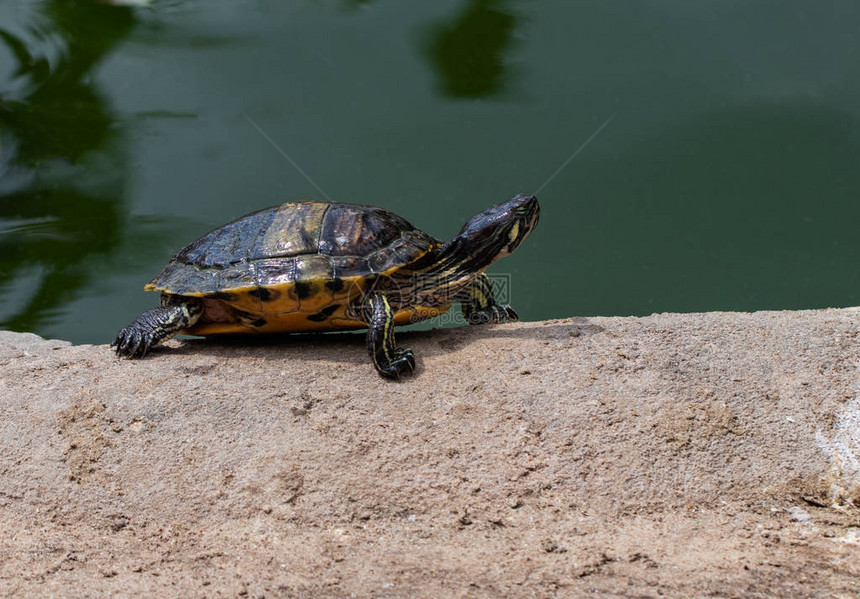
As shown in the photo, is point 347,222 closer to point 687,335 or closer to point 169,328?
point 169,328

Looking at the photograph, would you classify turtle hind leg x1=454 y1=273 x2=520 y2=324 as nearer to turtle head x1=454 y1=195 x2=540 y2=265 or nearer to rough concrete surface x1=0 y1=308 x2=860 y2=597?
turtle head x1=454 y1=195 x2=540 y2=265

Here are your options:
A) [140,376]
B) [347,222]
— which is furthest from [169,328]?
[347,222]

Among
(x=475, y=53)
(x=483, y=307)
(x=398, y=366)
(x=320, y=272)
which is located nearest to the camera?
(x=398, y=366)

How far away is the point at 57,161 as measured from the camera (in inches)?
318

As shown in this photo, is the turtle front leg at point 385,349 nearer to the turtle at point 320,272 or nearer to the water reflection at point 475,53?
the turtle at point 320,272

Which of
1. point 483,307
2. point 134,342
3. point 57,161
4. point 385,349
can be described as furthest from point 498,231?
point 57,161

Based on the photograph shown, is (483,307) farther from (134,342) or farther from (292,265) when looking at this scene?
(134,342)

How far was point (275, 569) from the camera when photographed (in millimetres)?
2609

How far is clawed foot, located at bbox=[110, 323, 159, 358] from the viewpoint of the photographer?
420 centimetres

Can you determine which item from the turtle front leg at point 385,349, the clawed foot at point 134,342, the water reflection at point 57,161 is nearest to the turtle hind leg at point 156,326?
the clawed foot at point 134,342

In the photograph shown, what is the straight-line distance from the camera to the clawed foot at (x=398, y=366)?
381cm

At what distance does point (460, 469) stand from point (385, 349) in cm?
99

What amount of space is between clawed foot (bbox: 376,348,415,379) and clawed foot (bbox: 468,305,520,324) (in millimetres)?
1373

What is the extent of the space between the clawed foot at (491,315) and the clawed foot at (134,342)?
7.56 feet
